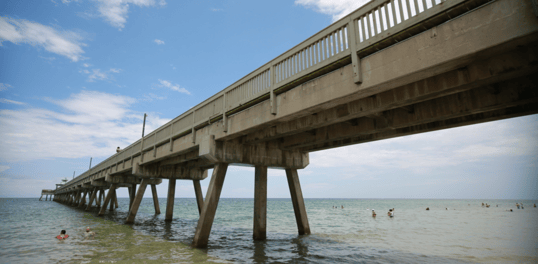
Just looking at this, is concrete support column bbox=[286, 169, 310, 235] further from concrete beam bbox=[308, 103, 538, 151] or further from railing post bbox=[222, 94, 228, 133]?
railing post bbox=[222, 94, 228, 133]

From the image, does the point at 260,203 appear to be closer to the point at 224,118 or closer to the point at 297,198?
the point at 297,198

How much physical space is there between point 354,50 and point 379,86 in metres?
1.20

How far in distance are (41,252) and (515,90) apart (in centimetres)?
1958

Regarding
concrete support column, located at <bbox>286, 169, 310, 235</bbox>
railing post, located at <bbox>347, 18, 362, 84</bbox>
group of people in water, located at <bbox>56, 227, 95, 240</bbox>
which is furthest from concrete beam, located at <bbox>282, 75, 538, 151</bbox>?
group of people in water, located at <bbox>56, 227, 95, 240</bbox>

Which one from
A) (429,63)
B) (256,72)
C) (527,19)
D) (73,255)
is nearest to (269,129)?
(256,72)

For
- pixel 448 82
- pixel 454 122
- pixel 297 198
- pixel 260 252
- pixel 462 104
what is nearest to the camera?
pixel 448 82

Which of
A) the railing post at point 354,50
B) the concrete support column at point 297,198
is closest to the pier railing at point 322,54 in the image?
the railing post at point 354,50

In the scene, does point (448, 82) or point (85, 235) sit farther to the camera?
point (85, 235)

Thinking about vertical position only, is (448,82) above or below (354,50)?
below

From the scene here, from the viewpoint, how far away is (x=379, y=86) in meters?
6.85

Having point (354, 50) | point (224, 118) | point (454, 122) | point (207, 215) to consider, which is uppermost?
point (354, 50)

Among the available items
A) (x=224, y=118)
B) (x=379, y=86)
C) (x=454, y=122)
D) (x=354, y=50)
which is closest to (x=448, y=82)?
(x=379, y=86)

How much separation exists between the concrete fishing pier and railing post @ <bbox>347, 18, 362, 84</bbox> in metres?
0.03

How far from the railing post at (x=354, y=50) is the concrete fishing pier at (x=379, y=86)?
1.1 inches
